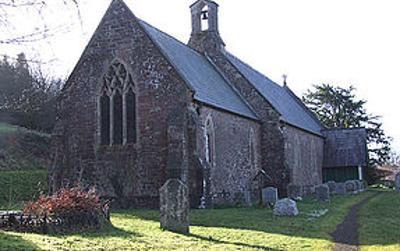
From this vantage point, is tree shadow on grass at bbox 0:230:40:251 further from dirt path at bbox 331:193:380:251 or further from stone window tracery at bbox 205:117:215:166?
stone window tracery at bbox 205:117:215:166

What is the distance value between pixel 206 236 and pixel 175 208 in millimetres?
1520

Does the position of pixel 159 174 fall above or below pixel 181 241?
above

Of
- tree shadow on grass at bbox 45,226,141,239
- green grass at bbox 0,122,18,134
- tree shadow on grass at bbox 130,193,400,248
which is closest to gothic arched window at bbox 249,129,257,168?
tree shadow on grass at bbox 130,193,400,248

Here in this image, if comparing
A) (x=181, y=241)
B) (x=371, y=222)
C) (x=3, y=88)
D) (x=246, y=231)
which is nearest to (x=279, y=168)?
(x=371, y=222)

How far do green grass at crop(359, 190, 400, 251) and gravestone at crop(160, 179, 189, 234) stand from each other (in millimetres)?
4846

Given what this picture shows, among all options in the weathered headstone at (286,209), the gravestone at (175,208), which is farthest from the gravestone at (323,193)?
the gravestone at (175,208)

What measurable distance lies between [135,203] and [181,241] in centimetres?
995

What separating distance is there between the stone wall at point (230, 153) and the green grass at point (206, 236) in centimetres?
448

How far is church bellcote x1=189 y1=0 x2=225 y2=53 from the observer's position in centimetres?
3225

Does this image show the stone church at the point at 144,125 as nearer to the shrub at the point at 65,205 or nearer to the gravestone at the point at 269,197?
the gravestone at the point at 269,197

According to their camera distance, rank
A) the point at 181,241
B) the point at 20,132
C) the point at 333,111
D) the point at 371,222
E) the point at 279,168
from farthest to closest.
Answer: the point at 333,111 → the point at 20,132 → the point at 279,168 → the point at 371,222 → the point at 181,241

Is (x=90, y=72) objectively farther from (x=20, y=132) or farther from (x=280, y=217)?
(x=20, y=132)

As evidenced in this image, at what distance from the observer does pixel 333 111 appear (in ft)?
229

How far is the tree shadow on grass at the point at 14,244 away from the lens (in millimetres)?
9203
